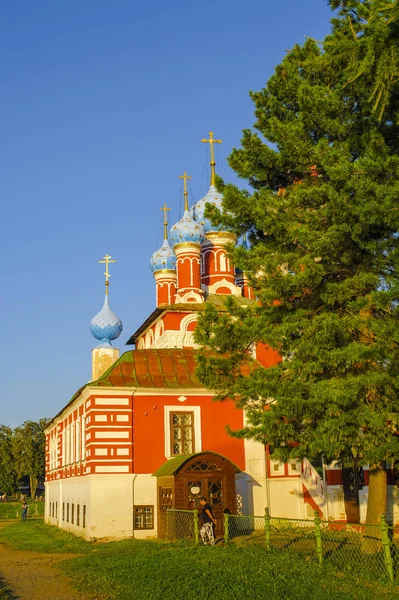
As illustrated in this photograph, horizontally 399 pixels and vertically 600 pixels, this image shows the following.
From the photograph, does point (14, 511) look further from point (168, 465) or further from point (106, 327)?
point (168, 465)

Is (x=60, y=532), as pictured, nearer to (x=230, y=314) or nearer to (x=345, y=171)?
(x=230, y=314)

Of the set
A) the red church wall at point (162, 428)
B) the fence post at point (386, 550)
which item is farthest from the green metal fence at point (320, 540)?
the red church wall at point (162, 428)

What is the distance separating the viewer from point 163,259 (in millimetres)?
37625

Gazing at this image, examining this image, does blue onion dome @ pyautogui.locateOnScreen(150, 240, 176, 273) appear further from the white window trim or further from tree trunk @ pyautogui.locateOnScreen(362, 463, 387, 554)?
tree trunk @ pyautogui.locateOnScreen(362, 463, 387, 554)

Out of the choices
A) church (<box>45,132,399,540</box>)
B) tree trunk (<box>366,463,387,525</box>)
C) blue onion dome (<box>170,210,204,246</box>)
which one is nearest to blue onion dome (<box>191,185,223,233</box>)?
blue onion dome (<box>170,210,204,246</box>)

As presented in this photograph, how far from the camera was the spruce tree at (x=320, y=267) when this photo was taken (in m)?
12.6

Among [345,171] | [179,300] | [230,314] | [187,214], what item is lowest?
[230,314]

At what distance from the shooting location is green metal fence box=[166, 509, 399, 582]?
11.5 m

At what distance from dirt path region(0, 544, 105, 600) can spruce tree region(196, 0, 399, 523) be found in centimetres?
457

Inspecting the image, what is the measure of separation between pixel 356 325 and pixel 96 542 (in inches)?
451

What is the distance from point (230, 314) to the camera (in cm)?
1516

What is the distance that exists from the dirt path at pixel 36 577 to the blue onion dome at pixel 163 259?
→ 65.6 feet

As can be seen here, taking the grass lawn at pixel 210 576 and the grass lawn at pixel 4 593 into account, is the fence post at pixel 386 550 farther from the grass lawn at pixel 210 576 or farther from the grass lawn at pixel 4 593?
the grass lawn at pixel 4 593

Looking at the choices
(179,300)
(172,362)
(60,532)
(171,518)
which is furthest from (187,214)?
(171,518)
